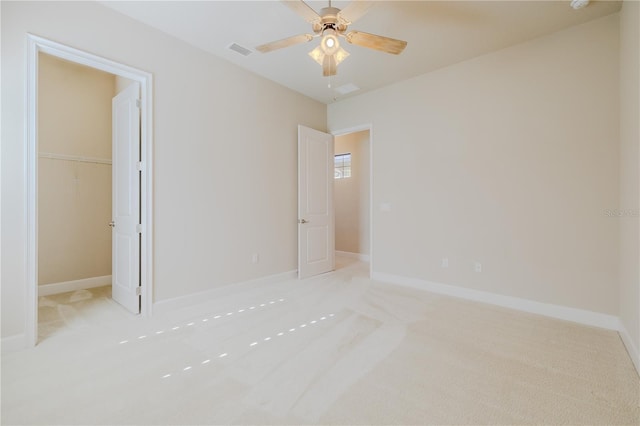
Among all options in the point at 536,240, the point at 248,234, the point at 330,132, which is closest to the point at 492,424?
the point at 536,240

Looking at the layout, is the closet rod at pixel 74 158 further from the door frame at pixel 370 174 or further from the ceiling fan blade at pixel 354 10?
the ceiling fan blade at pixel 354 10

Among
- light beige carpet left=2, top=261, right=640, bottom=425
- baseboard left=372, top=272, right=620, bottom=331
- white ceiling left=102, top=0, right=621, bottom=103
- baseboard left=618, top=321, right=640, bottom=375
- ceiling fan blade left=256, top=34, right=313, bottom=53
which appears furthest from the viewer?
baseboard left=372, top=272, right=620, bottom=331

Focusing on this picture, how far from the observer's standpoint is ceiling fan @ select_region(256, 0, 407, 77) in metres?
1.90

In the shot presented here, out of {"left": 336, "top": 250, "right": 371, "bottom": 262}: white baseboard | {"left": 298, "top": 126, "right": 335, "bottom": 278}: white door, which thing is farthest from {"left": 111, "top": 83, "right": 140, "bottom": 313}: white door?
{"left": 336, "top": 250, "right": 371, "bottom": 262}: white baseboard

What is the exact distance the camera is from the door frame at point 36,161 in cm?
218

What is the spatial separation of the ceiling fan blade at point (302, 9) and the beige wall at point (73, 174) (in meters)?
3.68

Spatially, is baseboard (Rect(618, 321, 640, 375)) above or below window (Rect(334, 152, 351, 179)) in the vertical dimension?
below

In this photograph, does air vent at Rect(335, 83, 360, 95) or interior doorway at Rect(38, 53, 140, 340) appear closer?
interior doorway at Rect(38, 53, 140, 340)

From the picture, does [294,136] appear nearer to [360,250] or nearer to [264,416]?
[360,250]

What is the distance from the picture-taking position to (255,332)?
2.47 meters

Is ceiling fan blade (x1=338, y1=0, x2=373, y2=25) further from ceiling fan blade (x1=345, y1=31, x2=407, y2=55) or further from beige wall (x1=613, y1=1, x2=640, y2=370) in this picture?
beige wall (x1=613, y1=1, x2=640, y2=370)

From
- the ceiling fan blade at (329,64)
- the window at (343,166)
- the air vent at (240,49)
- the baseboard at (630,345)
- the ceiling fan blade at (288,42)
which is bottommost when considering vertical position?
the baseboard at (630,345)

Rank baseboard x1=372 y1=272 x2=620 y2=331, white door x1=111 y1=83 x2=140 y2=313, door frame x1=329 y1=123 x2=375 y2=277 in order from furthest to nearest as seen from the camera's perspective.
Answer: door frame x1=329 y1=123 x2=375 y2=277 < white door x1=111 y1=83 x2=140 y2=313 < baseboard x1=372 y1=272 x2=620 y2=331

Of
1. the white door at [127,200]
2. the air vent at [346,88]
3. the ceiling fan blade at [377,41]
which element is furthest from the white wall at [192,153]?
the ceiling fan blade at [377,41]
